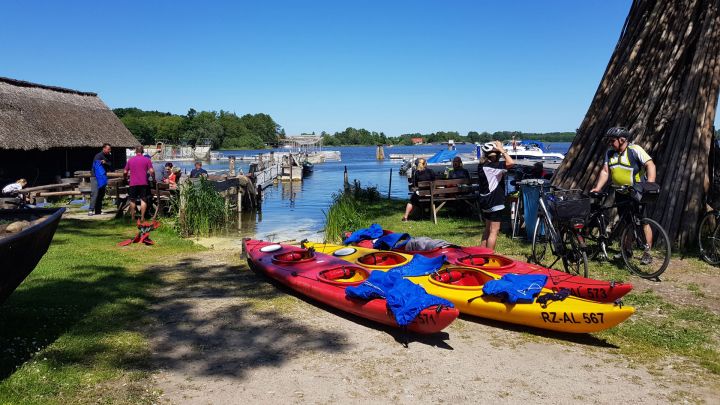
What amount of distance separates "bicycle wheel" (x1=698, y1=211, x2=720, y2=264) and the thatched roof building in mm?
22104

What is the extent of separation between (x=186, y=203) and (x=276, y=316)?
7.77m

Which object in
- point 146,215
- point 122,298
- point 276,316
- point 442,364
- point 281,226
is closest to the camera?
point 442,364

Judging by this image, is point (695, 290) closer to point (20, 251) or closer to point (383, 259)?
point (383, 259)

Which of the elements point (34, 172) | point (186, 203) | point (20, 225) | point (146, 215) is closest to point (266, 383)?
point (20, 225)

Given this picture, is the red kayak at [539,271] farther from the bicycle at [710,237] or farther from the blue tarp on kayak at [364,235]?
the bicycle at [710,237]

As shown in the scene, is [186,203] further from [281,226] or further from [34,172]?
[34,172]

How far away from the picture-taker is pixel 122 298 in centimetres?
712

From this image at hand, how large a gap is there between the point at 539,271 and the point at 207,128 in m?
150

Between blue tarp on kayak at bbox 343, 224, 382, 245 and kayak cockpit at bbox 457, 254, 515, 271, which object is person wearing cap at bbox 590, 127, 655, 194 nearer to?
kayak cockpit at bbox 457, 254, 515, 271

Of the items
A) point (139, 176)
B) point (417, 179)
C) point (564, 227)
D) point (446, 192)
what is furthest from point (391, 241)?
point (139, 176)

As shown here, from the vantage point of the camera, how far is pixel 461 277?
7.04 m

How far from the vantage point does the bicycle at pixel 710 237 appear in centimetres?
808

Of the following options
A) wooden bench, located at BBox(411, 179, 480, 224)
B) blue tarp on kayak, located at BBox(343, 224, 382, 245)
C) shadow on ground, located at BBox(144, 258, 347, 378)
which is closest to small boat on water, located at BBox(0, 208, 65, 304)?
shadow on ground, located at BBox(144, 258, 347, 378)

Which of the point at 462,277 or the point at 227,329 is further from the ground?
the point at 462,277
